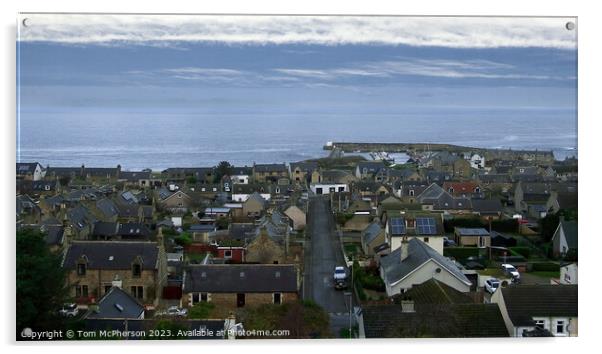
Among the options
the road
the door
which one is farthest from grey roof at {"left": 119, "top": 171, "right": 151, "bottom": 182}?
the door

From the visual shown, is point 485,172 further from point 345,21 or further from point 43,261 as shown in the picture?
point 43,261

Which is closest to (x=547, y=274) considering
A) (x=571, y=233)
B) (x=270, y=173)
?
(x=571, y=233)

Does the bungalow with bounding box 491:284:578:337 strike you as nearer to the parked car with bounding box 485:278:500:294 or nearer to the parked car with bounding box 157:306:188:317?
the parked car with bounding box 485:278:500:294

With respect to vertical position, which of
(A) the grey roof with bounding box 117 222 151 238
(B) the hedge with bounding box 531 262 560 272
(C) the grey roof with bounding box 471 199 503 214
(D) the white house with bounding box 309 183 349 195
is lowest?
(B) the hedge with bounding box 531 262 560 272

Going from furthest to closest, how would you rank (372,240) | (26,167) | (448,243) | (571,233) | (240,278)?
(448,243) < (372,240) < (240,278) < (571,233) < (26,167)

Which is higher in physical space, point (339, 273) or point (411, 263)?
point (411, 263)

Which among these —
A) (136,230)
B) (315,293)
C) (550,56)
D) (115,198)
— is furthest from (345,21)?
(115,198)

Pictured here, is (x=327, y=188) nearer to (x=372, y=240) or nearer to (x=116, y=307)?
(x=372, y=240)
